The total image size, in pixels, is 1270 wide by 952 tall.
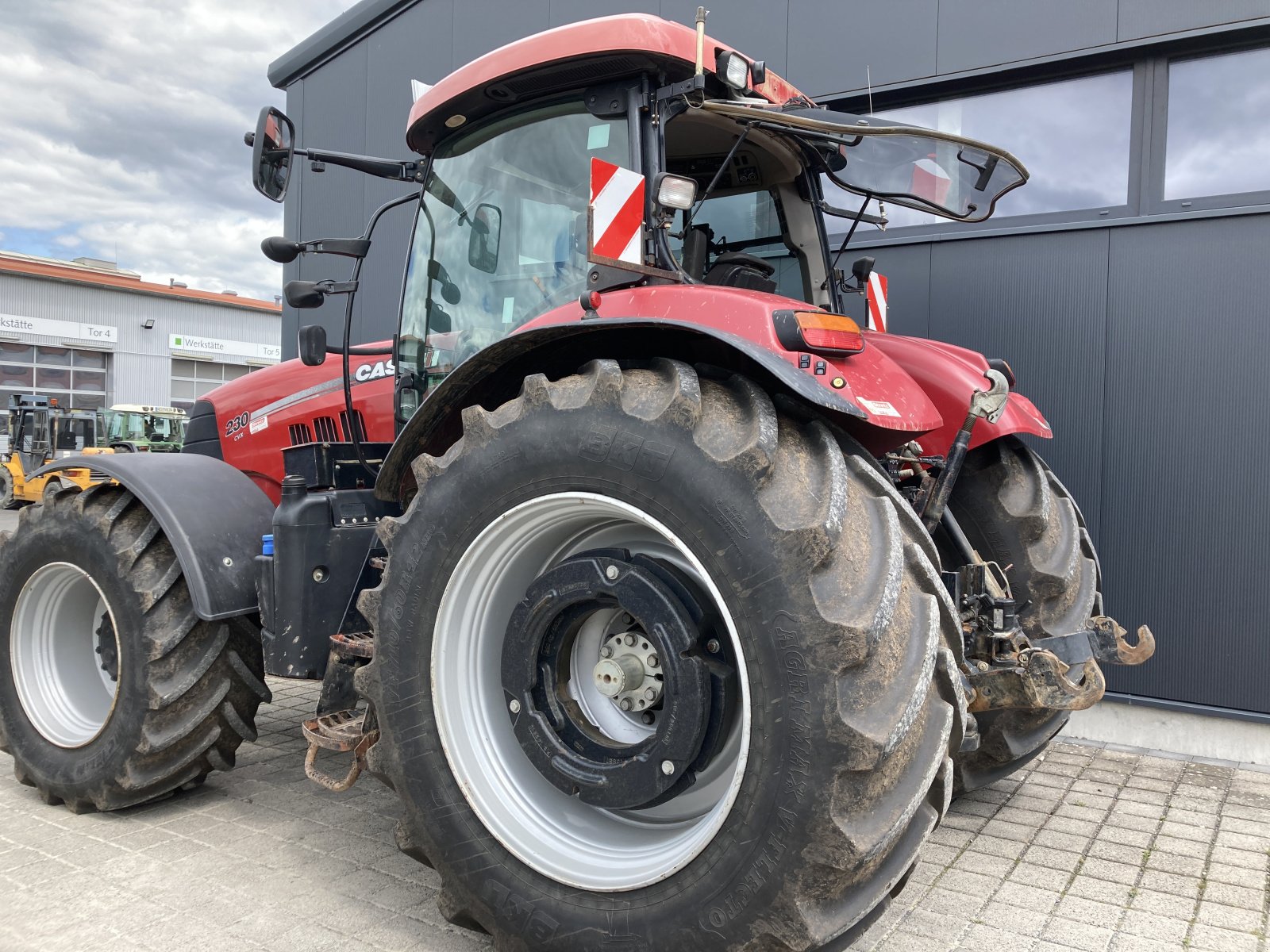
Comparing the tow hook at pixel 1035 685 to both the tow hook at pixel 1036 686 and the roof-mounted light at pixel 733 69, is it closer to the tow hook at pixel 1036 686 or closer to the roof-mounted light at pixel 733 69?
the tow hook at pixel 1036 686

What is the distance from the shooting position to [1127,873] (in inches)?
119

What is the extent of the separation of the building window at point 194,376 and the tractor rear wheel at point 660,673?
113 feet

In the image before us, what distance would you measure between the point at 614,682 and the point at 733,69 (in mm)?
1761

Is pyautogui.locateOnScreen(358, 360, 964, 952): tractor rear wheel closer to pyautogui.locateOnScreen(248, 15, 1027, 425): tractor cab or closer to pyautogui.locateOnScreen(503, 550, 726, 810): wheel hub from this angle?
pyautogui.locateOnScreen(503, 550, 726, 810): wheel hub

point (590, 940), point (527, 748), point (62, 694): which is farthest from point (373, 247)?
point (590, 940)

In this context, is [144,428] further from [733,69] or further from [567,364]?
[733,69]

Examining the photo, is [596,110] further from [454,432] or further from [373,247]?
[373,247]

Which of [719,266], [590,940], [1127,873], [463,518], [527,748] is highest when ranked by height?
[719,266]

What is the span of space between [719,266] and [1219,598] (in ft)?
9.70

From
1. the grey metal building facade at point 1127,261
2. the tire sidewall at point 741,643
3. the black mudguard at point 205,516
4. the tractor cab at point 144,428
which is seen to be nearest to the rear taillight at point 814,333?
the tire sidewall at point 741,643

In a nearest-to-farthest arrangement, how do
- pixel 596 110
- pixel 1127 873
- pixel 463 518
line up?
pixel 463 518 → pixel 596 110 → pixel 1127 873

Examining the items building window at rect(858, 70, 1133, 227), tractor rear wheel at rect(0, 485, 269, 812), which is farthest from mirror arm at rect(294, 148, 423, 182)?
building window at rect(858, 70, 1133, 227)

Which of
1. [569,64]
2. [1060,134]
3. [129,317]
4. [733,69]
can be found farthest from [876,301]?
[129,317]

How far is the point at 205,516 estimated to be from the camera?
10.7ft
